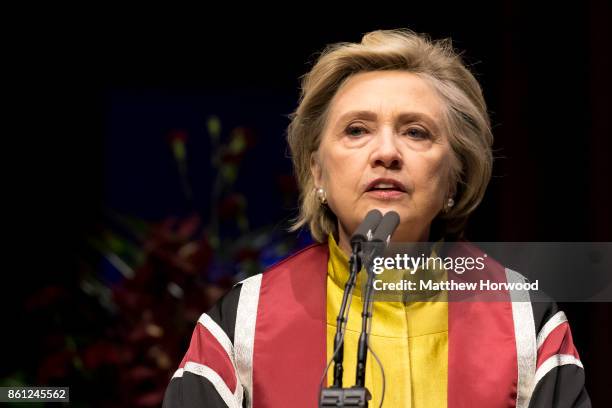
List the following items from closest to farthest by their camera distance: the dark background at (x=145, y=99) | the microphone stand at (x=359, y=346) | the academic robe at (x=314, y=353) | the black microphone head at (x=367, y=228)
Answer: the microphone stand at (x=359, y=346), the black microphone head at (x=367, y=228), the academic robe at (x=314, y=353), the dark background at (x=145, y=99)

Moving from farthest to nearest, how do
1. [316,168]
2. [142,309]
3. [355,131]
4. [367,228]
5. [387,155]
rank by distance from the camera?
[142,309] → [316,168] → [355,131] → [387,155] → [367,228]

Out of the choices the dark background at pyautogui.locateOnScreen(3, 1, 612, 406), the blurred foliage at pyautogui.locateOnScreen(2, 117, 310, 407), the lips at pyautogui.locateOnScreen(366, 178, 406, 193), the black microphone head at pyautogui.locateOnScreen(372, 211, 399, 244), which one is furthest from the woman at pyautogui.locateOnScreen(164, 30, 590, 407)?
the dark background at pyautogui.locateOnScreen(3, 1, 612, 406)

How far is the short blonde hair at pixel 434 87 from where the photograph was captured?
2.05 m

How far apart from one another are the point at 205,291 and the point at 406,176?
120 cm

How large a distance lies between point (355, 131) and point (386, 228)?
0.47 metres

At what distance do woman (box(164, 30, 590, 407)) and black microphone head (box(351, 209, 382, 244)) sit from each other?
0.30 m

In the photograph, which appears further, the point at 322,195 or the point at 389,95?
the point at 322,195

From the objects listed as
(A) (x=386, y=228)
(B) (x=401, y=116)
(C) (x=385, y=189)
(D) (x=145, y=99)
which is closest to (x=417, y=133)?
(B) (x=401, y=116)

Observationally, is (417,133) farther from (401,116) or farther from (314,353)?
(314,353)

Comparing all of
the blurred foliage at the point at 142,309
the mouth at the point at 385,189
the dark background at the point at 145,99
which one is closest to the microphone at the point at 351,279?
the mouth at the point at 385,189

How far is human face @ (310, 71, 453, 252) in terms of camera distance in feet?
6.23

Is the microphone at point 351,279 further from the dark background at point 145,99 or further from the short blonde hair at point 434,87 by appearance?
the dark background at point 145,99

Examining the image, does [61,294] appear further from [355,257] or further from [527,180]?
[355,257]

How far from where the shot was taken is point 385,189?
1.89 meters
